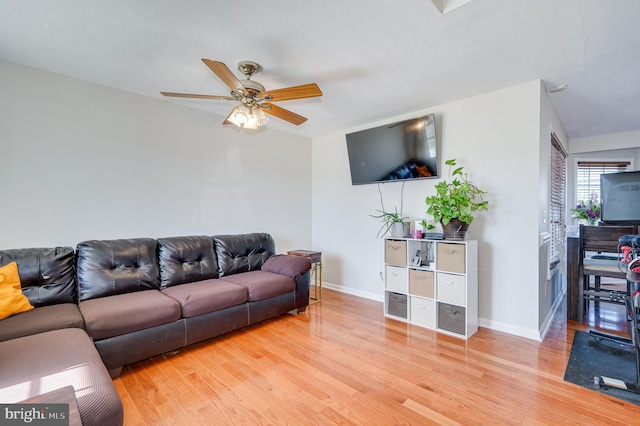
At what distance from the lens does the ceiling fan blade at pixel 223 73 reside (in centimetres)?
181

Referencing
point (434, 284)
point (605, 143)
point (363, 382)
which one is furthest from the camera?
point (605, 143)

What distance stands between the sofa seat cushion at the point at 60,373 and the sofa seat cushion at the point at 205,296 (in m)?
0.77

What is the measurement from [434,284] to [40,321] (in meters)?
3.20

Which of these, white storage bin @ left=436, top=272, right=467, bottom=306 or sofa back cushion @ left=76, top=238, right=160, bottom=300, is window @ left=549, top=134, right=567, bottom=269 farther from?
sofa back cushion @ left=76, top=238, right=160, bottom=300

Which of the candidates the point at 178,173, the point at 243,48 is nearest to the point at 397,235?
the point at 243,48

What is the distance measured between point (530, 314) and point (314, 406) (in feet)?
7.44

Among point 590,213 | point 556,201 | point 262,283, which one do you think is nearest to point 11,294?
point 262,283

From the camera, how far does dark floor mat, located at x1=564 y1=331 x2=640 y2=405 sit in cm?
200

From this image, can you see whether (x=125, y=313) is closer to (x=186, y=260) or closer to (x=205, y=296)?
(x=205, y=296)

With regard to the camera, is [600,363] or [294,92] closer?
[294,92]

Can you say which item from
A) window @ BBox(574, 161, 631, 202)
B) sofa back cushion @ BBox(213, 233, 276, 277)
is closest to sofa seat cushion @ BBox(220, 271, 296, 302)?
sofa back cushion @ BBox(213, 233, 276, 277)

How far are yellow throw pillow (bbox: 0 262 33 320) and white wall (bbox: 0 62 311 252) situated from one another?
53cm

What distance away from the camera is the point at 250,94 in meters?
2.24

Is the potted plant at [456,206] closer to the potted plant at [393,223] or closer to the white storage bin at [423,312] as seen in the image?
the potted plant at [393,223]
